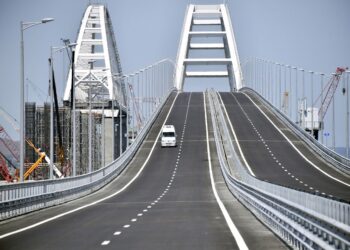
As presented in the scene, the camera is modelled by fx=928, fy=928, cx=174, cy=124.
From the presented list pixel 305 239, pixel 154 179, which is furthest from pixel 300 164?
pixel 305 239

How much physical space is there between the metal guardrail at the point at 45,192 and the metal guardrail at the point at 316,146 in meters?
20.1

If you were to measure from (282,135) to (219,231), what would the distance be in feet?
279

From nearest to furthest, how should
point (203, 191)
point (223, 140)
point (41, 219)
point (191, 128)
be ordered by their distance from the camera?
1. point (41, 219)
2. point (203, 191)
3. point (223, 140)
4. point (191, 128)

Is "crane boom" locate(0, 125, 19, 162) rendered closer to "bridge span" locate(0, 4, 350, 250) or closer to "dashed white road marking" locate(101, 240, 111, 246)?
"bridge span" locate(0, 4, 350, 250)

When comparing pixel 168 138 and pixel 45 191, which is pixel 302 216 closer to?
pixel 45 191

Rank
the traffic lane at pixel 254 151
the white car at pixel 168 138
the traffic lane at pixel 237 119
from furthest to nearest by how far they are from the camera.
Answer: the traffic lane at pixel 237 119
the white car at pixel 168 138
the traffic lane at pixel 254 151

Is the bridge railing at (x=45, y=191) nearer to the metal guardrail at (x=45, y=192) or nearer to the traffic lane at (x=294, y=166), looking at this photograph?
the metal guardrail at (x=45, y=192)

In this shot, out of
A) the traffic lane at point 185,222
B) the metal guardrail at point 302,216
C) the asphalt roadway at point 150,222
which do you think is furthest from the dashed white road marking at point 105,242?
the metal guardrail at point 302,216

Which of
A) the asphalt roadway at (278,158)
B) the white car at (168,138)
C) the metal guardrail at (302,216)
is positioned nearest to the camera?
the metal guardrail at (302,216)

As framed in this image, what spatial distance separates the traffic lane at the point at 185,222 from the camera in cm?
2259

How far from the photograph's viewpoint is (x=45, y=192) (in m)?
44.2

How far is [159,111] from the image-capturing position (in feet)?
459

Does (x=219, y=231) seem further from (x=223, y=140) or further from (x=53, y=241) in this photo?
(x=223, y=140)

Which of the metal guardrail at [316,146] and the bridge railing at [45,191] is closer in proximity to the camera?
the bridge railing at [45,191]
